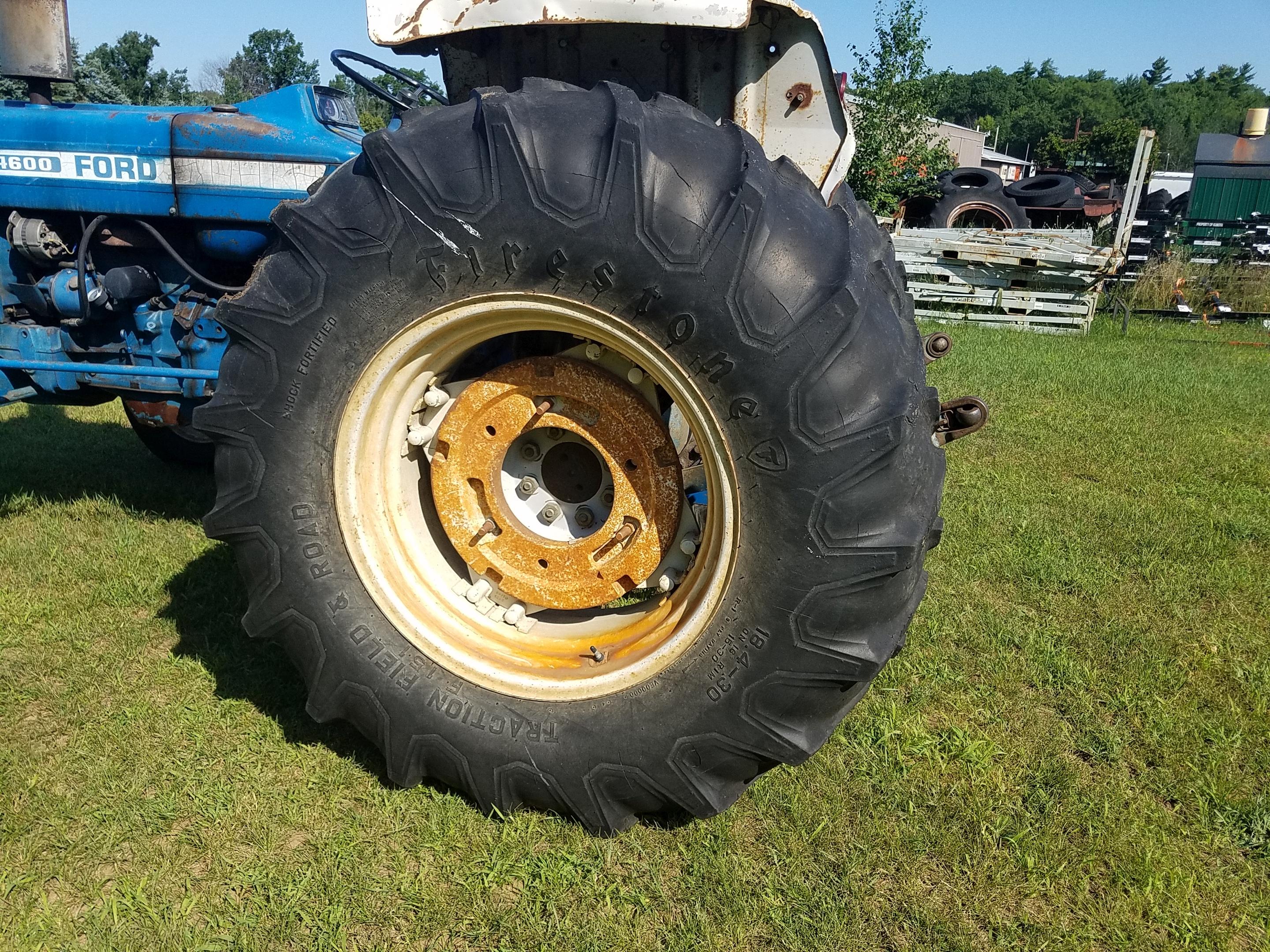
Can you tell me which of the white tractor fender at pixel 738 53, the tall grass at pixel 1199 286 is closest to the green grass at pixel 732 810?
the white tractor fender at pixel 738 53

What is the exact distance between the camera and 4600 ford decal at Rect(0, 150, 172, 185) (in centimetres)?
302

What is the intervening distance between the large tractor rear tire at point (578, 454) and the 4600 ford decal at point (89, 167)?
4.44 feet

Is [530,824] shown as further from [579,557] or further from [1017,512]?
[1017,512]

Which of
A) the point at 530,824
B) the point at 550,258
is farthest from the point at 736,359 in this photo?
the point at 530,824

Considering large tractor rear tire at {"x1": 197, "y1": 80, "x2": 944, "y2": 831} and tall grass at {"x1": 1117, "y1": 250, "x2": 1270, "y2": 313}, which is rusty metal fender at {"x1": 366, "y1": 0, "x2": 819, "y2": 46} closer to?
large tractor rear tire at {"x1": 197, "y1": 80, "x2": 944, "y2": 831}

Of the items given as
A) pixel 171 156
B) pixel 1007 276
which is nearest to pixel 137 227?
pixel 171 156

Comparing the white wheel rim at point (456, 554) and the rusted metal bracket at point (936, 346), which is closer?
the white wheel rim at point (456, 554)

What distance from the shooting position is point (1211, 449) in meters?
5.30

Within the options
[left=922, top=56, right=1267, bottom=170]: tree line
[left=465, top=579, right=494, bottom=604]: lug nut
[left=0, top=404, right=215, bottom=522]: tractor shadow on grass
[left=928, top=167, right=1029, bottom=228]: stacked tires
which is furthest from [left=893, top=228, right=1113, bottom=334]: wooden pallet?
[left=922, top=56, right=1267, bottom=170]: tree line

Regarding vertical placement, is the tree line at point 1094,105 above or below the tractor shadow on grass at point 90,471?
above

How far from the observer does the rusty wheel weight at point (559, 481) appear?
2180 mm

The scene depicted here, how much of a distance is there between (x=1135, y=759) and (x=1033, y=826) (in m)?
0.49

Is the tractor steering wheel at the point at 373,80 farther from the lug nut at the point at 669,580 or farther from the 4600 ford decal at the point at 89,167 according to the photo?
the lug nut at the point at 669,580

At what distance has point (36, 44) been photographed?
10.2ft
